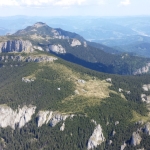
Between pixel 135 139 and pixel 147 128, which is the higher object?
pixel 147 128

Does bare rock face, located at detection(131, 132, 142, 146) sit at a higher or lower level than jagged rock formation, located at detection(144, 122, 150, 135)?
lower

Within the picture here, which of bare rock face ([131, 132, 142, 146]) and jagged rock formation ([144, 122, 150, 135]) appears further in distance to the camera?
jagged rock formation ([144, 122, 150, 135])

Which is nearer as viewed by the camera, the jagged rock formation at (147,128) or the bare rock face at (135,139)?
the bare rock face at (135,139)

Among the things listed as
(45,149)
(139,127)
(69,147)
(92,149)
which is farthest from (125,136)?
(45,149)

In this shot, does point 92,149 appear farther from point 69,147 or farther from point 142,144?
point 142,144

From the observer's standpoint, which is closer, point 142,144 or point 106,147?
point 142,144

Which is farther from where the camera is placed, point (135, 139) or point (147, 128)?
point (147, 128)

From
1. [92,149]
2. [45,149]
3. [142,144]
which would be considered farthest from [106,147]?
[45,149]

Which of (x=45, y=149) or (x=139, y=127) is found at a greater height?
(x=139, y=127)

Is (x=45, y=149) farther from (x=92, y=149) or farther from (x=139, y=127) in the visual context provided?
(x=139, y=127)

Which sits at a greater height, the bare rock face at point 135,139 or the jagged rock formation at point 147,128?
the jagged rock formation at point 147,128
